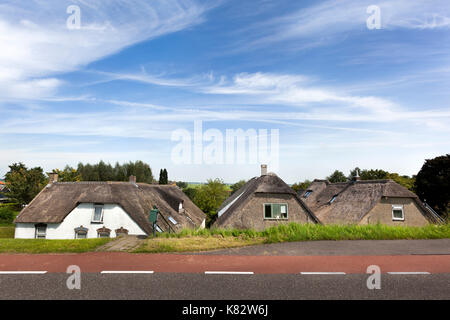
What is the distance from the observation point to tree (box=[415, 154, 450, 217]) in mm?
48500

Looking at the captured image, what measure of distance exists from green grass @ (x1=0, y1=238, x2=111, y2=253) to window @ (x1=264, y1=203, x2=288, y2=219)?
14607 millimetres

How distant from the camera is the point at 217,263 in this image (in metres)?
8.09

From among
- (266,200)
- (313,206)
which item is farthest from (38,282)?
(313,206)

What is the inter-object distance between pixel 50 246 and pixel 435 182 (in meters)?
60.6

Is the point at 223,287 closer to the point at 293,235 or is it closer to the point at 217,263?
the point at 217,263

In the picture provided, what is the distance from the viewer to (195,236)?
11.5 metres

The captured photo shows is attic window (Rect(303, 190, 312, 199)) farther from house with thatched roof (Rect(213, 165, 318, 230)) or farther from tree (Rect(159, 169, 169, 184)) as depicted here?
tree (Rect(159, 169, 169, 184))

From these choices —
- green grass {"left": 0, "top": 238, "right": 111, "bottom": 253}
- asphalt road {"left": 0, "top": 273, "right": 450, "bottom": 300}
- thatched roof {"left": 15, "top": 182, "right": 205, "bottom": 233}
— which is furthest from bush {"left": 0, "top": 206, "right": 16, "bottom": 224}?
asphalt road {"left": 0, "top": 273, "right": 450, "bottom": 300}

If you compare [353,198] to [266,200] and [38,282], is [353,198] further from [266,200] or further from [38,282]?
[38,282]

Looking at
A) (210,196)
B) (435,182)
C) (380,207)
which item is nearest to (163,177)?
(210,196)

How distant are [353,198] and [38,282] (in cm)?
3212

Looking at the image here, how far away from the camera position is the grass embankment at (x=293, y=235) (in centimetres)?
1058

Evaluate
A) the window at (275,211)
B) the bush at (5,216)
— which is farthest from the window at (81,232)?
the bush at (5,216)

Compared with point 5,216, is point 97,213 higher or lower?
higher
